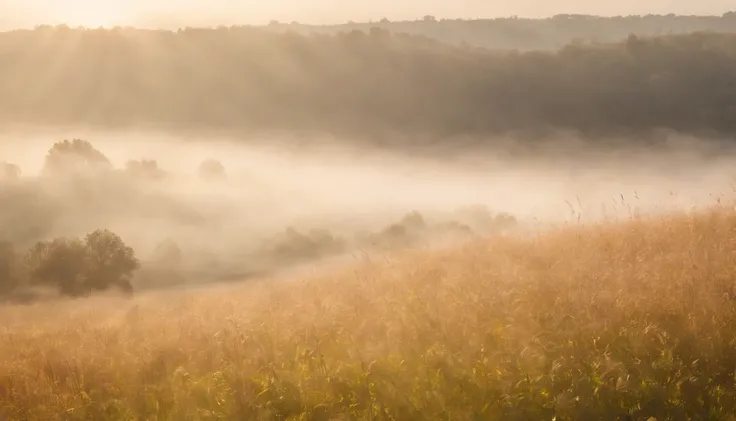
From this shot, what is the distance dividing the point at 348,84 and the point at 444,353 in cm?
13907

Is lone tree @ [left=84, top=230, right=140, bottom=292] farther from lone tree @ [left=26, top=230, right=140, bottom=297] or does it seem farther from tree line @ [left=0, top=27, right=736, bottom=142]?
tree line @ [left=0, top=27, right=736, bottom=142]

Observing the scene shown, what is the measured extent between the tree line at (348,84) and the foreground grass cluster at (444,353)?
109 meters

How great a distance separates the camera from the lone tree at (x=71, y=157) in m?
112

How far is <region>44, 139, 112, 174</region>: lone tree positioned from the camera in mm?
111750

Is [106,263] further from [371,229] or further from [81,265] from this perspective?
[371,229]

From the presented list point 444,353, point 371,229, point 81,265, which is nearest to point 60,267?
point 81,265

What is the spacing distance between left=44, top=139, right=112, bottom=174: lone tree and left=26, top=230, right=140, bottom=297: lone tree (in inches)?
2770

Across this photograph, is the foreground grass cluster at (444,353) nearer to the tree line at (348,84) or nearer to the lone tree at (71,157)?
the tree line at (348,84)

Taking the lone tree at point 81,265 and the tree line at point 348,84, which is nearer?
the lone tree at point 81,265

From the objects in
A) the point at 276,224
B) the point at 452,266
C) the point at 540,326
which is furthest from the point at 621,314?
the point at 276,224

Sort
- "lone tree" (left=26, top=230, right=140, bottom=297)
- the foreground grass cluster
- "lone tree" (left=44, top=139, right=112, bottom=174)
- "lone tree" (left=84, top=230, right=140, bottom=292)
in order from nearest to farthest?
the foreground grass cluster < "lone tree" (left=26, top=230, right=140, bottom=297) < "lone tree" (left=84, top=230, right=140, bottom=292) < "lone tree" (left=44, top=139, right=112, bottom=174)

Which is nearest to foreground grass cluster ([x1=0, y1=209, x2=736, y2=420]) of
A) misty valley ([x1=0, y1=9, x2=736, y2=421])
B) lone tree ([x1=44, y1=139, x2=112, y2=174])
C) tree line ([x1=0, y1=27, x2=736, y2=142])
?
misty valley ([x1=0, y1=9, x2=736, y2=421])

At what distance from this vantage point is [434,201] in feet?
577

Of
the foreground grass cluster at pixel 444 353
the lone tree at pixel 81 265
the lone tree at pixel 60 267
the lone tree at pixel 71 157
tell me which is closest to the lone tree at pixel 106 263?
the lone tree at pixel 81 265
